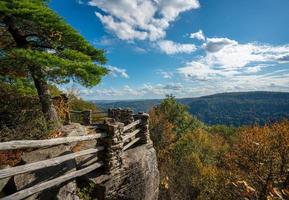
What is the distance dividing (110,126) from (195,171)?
107ft

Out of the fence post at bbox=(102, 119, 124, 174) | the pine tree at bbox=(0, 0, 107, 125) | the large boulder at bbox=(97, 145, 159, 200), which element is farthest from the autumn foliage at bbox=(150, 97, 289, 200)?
the pine tree at bbox=(0, 0, 107, 125)

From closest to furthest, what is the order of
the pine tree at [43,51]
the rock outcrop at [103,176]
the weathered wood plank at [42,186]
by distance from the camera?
1. the weathered wood plank at [42,186]
2. the rock outcrop at [103,176]
3. the pine tree at [43,51]

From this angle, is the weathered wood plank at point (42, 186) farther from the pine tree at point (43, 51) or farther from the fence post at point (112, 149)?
the pine tree at point (43, 51)

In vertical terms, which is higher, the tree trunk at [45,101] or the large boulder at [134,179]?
the tree trunk at [45,101]

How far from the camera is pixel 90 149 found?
32.8ft

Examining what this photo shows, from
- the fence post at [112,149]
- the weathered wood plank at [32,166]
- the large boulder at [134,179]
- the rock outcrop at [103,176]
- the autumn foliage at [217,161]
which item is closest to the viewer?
the weathered wood plank at [32,166]

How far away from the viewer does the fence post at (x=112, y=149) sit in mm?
10825

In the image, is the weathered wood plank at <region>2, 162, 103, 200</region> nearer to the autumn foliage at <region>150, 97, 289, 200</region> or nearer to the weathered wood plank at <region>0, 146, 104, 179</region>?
the weathered wood plank at <region>0, 146, 104, 179</region>

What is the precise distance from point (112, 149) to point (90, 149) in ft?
4.01

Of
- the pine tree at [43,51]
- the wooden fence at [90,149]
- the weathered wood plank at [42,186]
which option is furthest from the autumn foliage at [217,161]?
the pine tree at [43,51]

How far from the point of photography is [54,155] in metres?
8.98

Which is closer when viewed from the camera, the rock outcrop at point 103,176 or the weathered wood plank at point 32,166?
the weathered wood plank at point 32,166

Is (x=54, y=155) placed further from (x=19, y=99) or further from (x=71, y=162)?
(x=19, y=99)

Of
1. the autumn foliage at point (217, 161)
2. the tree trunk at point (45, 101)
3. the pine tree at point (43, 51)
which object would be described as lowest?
the autumn foliage at point (217, 161)
